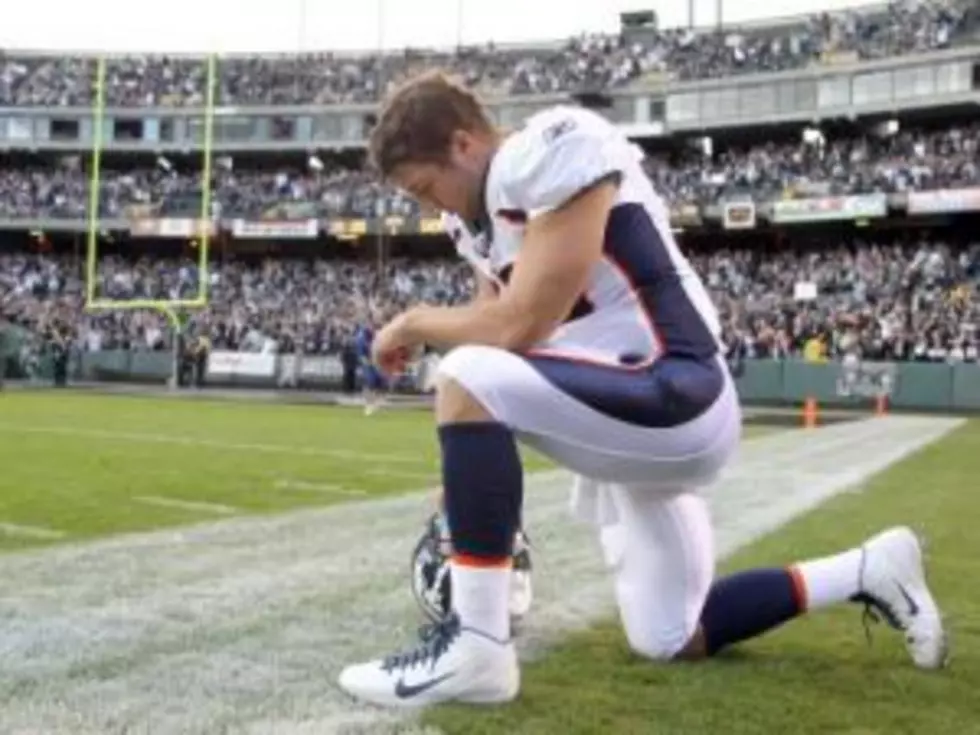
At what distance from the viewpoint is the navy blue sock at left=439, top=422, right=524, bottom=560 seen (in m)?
3.10

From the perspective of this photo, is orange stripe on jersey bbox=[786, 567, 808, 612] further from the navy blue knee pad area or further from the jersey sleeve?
the jersey sleeve

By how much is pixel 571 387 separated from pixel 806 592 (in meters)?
1.01

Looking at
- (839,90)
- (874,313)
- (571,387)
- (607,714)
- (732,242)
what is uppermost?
(839,90)

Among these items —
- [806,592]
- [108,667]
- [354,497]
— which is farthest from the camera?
A: [354,497]

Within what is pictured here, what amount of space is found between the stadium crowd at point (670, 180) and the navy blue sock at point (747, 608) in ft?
108

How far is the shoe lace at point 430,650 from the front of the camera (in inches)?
124

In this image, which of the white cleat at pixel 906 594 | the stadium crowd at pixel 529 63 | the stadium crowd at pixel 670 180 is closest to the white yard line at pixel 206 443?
the white cleat at pixel 906 594

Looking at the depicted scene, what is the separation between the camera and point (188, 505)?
8.60 meters

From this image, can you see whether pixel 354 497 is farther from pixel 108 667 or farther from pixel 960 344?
pixel 960 344

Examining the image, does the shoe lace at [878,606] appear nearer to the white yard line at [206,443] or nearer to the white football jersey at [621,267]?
the white football jersey at [621,267]

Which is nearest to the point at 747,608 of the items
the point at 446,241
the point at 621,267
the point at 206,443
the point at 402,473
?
the point at 621,267

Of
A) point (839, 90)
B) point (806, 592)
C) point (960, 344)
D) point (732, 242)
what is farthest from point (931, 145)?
point (806, 592)

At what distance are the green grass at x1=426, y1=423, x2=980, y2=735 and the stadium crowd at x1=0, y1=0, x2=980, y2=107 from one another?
40.2 m

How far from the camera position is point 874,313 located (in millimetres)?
33562
